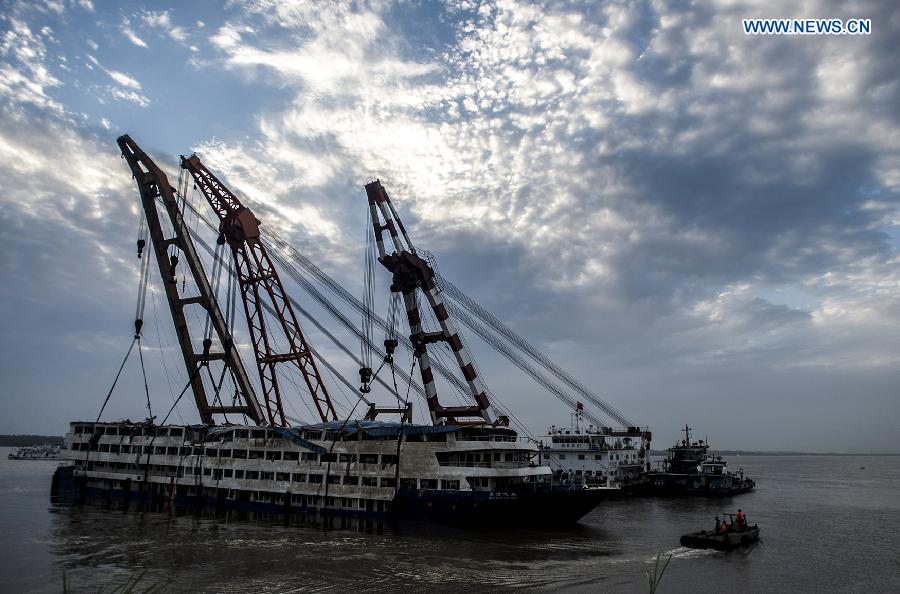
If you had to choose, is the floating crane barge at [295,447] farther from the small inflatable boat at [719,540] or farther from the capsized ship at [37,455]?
the capsized ship at [37,455]

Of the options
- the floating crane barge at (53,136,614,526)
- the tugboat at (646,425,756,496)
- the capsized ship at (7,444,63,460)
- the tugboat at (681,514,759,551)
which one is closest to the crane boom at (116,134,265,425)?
the floating crane barge at (53,136,614,526)

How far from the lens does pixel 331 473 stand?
4694cm

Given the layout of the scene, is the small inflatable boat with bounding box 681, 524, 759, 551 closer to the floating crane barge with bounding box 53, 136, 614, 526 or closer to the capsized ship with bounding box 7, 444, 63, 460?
the floating crane barge with bounding box 53, 136, 614, 526

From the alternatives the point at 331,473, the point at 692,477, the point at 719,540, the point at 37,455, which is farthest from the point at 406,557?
the point at 37,455

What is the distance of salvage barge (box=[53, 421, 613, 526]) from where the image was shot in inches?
1649

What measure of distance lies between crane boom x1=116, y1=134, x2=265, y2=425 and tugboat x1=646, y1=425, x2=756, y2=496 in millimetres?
56352

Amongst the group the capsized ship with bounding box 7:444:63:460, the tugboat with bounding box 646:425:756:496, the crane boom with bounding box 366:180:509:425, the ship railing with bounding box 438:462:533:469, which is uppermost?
the crane boom with bounding box 366:180:509:425

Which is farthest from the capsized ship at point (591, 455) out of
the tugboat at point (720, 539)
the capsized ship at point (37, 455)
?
the capsized ship at point (37, 455)

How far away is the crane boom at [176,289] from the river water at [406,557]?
11.6 m

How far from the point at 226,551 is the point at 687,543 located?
27.9 m

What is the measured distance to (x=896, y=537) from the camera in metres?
46.5

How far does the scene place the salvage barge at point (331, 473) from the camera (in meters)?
41.9

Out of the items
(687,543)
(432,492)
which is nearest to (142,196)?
(432,492)

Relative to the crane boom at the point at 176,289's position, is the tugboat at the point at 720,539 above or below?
below
